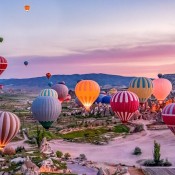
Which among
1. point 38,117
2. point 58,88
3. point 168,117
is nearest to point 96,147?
point 38,117

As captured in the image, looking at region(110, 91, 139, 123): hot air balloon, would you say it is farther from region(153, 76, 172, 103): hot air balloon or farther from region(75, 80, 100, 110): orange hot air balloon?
region(153, 76, 172, 103): hot air balloon

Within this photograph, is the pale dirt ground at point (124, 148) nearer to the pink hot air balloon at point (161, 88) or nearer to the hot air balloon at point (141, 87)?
the hot air balloon at point (141, 87)


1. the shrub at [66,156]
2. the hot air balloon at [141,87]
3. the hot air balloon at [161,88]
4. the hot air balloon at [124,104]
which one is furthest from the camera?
the hot air balloon at [161,88]

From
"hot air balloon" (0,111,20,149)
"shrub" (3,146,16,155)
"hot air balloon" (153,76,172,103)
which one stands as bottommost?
"shrub" (3,146,16,155)

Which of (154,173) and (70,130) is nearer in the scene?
(154,173)

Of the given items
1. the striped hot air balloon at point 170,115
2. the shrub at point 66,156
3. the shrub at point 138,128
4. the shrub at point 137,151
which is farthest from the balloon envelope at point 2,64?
the striped hot air balloon at point 170,115

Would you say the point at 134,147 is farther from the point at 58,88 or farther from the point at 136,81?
the point at 58,88

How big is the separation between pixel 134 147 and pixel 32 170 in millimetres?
19277

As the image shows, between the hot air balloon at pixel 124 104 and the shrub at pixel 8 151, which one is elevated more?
the hot air balloon at pixel 124 104

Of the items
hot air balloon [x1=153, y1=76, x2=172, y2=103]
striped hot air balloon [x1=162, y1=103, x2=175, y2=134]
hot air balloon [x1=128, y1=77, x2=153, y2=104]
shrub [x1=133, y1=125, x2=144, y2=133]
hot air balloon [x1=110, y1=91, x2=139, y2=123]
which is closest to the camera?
striped hot air balloon [x1=162, y1=103, x2=175, y2=134]

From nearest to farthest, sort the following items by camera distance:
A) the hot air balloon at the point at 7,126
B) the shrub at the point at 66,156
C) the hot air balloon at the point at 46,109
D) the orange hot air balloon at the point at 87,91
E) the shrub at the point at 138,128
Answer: the hot air balloon at the point at 7,126, the shrub at the point at 66,156, the hot air balloon at the point at 46,109, the shrub at the point at 138,128, the orange hot air balloon at the point at 87,91

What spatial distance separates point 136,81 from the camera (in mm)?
65875

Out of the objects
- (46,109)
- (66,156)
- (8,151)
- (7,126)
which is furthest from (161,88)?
(7,126)

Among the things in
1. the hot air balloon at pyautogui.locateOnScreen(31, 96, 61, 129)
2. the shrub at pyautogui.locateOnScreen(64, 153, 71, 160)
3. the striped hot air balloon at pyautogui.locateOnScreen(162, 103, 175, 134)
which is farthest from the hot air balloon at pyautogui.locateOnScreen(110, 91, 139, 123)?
the shrub at pyautogui.locateOnScreen(64, 153, 71, 160)
